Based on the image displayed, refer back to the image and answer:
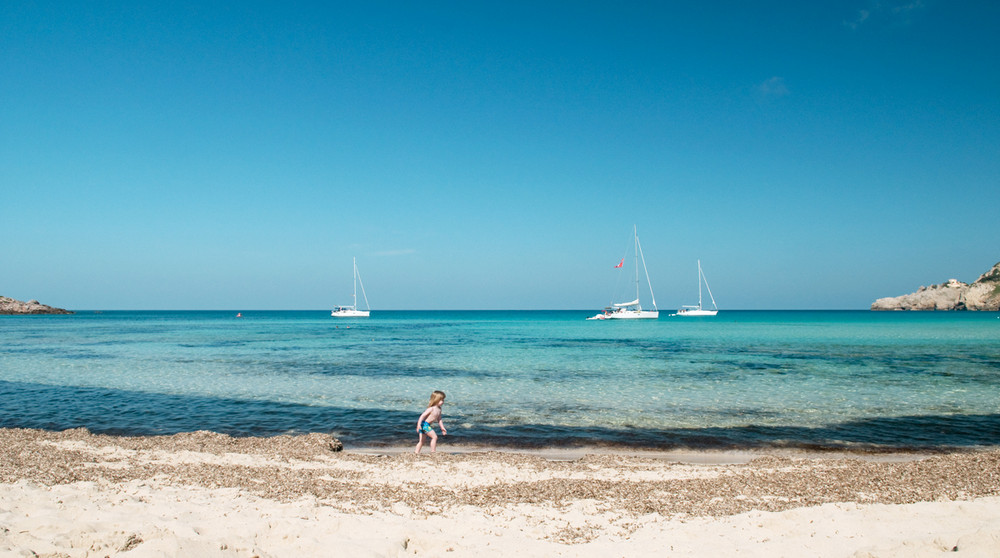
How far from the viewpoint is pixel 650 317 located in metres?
118

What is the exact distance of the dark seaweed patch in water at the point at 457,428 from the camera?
45.9ft

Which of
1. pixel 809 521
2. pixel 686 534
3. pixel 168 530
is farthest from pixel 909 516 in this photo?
pixel 168 530

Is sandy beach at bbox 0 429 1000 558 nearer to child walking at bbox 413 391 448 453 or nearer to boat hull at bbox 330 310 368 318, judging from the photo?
child walking at bbox 413 391 448 453

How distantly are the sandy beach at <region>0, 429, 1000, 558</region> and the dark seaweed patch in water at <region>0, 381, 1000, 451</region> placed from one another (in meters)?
2.34

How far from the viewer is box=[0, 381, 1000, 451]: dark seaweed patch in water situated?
14.0m

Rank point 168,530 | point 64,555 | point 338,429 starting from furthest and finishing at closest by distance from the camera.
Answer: point 338,429 → point 168,530 → point 64,555

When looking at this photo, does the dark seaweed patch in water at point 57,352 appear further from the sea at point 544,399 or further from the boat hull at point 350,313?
the boat hull at point 350,313

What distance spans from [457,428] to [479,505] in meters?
7.51

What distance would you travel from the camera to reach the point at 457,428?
615 inches

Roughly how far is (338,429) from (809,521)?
12.2 meters

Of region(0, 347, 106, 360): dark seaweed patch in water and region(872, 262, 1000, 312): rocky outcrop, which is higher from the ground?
region(872, 262, 1000, 312): rocky outcrop

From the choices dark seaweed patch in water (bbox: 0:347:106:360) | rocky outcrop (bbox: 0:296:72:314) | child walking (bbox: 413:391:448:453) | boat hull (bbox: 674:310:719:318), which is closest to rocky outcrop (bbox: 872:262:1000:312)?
boat hull (bbox: 674:310:719:318)

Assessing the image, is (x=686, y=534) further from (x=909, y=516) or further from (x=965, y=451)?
(x=965, y=451)

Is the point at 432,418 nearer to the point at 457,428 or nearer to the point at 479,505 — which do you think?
the point at 457,428
